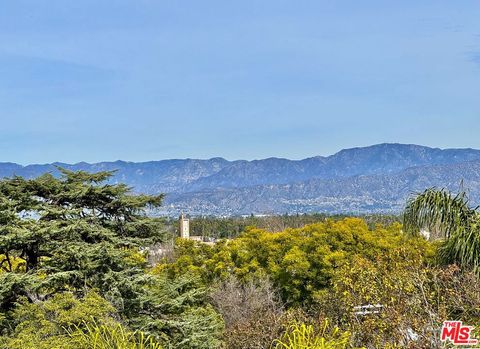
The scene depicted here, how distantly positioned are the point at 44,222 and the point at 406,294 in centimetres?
972

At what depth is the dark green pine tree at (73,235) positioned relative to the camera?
509 inches

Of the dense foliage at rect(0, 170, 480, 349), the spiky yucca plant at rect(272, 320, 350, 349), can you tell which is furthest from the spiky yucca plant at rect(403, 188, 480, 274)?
the spiky yucca plant at rect(272, 320, 350, 349)

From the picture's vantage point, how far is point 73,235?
14242mm

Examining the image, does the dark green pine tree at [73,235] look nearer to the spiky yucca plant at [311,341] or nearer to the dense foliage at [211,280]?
the dense foliage at [211,280]

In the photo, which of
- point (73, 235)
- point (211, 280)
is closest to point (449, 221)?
point (73, 235)

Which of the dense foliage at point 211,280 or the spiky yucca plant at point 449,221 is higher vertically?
the spiky yucca plant at point 449,221

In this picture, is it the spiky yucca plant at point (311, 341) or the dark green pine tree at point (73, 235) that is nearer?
the spiky yucca plant at point (311, 341)

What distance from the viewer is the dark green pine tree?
12938mm

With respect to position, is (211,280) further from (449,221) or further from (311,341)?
(311,341)

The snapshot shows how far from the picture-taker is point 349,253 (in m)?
22.2

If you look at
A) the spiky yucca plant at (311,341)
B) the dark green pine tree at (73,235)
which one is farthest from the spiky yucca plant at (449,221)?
the dark green pine tree at (73,235)

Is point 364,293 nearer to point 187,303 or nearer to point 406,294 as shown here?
point 406,294

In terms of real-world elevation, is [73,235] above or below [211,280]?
above

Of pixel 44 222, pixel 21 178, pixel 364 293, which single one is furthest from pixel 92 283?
pixel 364 293
